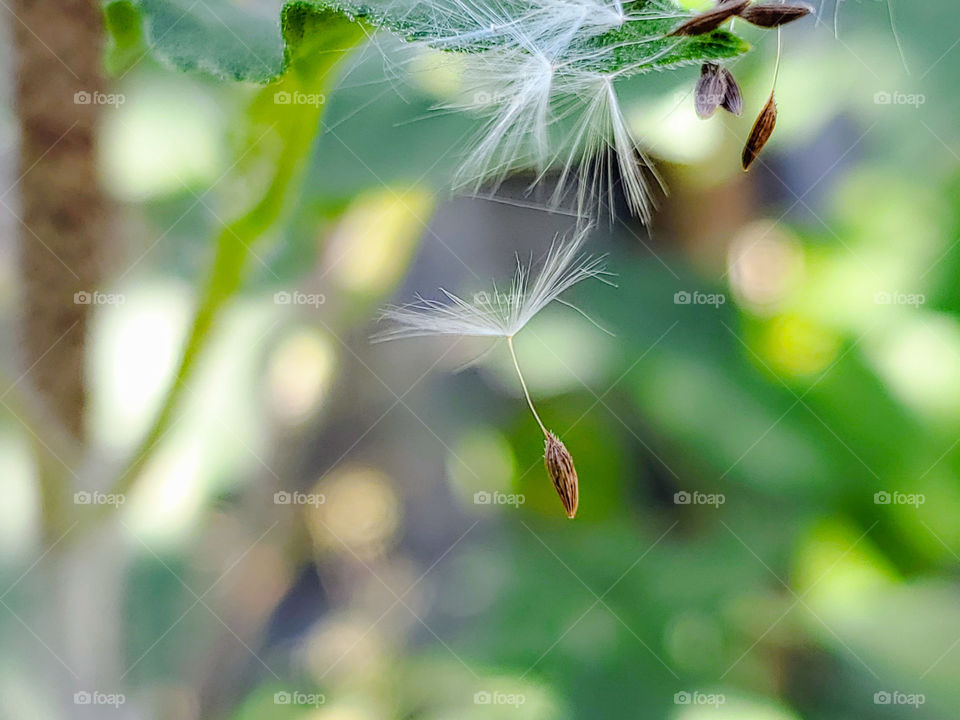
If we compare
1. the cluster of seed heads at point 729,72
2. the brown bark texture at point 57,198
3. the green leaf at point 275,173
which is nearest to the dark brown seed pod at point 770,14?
the cluster of seed heads at point 729,72

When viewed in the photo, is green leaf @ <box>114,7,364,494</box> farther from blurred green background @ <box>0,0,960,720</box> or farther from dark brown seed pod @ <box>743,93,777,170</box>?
dark brown seed pod @ <box>743,93,777,170</box>

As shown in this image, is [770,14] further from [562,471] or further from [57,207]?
[57,207]

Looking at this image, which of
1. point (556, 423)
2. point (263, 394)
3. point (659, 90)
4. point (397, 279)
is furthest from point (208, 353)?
point (659, 90)

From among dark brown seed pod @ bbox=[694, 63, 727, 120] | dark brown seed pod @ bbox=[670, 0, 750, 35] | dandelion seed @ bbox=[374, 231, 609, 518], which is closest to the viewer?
dark brown seed pod @ bbox=[670, 0, 750, 35]

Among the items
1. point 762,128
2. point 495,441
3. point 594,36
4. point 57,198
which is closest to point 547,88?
point 594,36

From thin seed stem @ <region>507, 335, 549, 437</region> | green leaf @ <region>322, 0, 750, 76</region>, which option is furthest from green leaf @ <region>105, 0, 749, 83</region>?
thin seed stem @ <region>507, 335, 549, 437</region>

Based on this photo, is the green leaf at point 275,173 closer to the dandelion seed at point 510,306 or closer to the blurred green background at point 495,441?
→ the blurred green background at point 495,441
